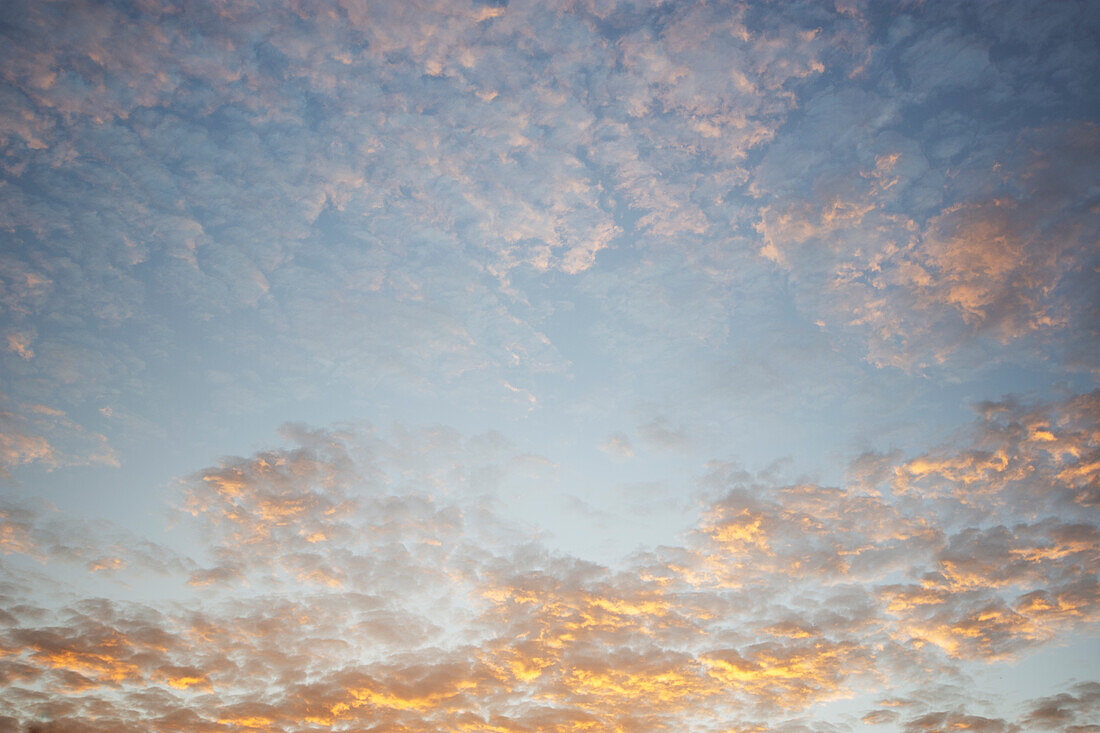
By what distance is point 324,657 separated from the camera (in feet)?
91.2

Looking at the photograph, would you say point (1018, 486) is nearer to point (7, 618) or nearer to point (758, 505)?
point (758, 505)

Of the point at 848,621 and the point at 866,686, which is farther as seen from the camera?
the point at 866,686

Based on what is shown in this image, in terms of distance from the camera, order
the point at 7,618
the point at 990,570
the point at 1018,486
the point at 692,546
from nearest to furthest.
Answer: the point at 1018,486
the point at 990,570
the point at 692,546
the point at 7,618

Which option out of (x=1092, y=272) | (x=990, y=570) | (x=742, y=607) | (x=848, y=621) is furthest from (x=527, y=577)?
(x=1092, y=272)

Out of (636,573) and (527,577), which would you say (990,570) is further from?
(527,577)

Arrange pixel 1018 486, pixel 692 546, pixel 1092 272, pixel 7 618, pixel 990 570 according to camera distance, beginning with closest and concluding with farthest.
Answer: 1. pixel 1092 272
2. pixel 1018 486
3. pixel 990 570
4. pixel 692 546
5. pixel 7 618

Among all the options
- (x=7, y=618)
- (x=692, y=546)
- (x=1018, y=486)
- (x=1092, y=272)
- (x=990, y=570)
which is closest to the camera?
(x=1092, y=272)

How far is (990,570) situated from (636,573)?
14662 millimetres

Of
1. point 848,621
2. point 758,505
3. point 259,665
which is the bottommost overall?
point 259,665

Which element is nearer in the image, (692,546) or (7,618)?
(692,546)

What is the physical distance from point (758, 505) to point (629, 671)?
1138 centimetres

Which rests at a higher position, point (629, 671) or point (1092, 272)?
point (1092, 272)

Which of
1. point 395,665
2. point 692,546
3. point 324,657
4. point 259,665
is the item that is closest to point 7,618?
point 259,665

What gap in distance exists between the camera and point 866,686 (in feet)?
89.4
